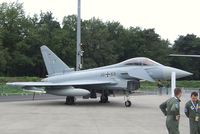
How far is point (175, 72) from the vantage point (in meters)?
24.6

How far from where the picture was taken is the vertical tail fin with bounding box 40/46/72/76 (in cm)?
2854

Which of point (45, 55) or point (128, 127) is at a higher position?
point (45, 55)

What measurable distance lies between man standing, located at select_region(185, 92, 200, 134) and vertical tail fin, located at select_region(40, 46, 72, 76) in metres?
19.2

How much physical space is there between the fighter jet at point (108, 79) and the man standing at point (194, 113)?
14943 millimetres

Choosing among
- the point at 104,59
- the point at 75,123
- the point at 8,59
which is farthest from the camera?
the point at 104,59

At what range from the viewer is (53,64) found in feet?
94.5

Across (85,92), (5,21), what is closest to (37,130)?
(85,92)

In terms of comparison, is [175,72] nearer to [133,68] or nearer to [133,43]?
[133,68]

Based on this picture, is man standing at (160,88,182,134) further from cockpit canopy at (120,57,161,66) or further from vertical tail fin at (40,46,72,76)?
vertical tail fin at (40,46,72,76)

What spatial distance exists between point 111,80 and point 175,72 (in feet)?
12.4

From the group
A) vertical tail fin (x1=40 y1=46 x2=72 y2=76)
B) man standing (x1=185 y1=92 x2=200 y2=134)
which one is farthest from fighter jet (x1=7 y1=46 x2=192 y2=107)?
man standing (x1=185 y1=92 x2=200 y2=134)

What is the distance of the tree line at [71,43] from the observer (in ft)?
255

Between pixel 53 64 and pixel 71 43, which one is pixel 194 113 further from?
pixel 71 43

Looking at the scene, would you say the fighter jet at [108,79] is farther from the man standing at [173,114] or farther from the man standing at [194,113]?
the man standing at [173,114]
